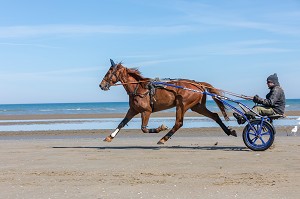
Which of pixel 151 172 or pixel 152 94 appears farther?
pixel 152 94

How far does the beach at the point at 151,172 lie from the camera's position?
7.21m

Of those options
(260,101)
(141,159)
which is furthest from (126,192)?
(260,101)

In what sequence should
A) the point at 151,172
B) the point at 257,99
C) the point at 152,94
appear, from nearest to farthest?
1. the point at 151,172
2. the point at 257,99
3. the point at 152,94

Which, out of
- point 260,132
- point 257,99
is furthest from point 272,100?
point 260,132

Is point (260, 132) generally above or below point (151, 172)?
above

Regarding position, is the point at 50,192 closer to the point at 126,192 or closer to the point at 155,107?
the point at 126,192

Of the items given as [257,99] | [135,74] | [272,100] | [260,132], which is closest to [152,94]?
[135,74]

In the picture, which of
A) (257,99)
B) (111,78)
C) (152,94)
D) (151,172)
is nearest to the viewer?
(151,172)

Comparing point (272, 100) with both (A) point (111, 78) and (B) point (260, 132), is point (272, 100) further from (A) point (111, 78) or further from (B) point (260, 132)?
(A) point (111, 78)

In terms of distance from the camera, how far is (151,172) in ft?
29.5

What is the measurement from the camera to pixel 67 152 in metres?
12.4

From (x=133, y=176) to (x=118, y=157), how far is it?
2.75 metres

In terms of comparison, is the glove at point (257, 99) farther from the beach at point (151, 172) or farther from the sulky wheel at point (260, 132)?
the beach at point (151, 172)

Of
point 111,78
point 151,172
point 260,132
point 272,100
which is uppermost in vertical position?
point 111,78
